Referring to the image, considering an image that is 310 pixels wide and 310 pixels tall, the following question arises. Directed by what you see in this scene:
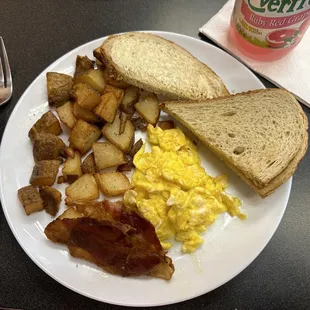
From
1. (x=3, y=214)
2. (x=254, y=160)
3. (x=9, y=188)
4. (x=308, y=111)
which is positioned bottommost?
(x=3, y=214)

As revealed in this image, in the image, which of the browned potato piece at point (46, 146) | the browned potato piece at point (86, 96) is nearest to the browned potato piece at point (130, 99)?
the browned potato piece at point (86, 96)

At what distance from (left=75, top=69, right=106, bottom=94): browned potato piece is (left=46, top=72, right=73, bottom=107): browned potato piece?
6 centimetres

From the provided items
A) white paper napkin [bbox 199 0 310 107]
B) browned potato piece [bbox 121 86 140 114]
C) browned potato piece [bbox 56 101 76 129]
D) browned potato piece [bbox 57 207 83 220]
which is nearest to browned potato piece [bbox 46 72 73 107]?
browned potato piece [bbox 56 101 76 129]

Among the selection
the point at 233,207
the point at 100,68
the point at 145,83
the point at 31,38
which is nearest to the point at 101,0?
the point at 31,38

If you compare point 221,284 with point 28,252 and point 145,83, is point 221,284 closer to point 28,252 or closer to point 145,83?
point 28,252

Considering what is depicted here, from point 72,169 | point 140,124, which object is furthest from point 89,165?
point 140,124

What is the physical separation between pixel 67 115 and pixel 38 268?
0.69 m

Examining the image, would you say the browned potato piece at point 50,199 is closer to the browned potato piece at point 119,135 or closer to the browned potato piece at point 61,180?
the browned potato piece at point 61,180

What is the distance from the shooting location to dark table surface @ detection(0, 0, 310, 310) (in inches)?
62.5

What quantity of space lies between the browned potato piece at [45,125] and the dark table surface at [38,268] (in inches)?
10.8

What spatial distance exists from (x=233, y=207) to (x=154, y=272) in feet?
1.42

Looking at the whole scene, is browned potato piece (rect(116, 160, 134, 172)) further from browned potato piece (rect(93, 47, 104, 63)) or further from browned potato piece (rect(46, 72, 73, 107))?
browned potato piece (rect(93, 47, 104, 63))

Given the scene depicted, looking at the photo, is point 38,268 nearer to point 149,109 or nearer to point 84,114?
point 84,114

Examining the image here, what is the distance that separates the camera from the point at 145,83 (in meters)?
1.80
